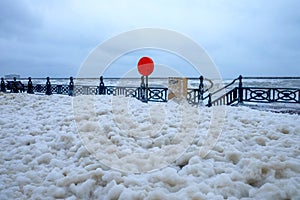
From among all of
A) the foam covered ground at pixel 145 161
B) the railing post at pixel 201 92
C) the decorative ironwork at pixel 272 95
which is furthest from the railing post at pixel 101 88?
the foam covered ground at pixel 145 161

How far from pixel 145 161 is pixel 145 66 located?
8.92 m

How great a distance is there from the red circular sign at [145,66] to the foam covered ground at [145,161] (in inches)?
268

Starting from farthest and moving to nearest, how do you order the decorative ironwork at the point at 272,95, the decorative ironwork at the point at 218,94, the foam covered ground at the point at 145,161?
the decorative ironwork at the point at 218,94, the decorative ironwork at the point at 272,95, the foam covered ground at the point at 145,161

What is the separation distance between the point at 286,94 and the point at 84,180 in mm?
11142

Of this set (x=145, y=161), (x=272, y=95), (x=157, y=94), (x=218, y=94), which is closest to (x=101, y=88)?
(x=157, y=94)

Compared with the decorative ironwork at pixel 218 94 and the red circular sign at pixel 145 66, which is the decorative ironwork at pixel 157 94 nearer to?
the decorative ironwork at pixel 218 94

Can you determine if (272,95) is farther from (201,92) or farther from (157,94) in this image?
(157,94)

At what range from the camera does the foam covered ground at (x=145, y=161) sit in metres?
2.36

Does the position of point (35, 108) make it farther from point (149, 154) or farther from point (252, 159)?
point (252, 159)

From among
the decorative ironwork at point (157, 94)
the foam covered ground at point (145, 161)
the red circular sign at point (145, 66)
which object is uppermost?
the red circular sign at point (145, 66)

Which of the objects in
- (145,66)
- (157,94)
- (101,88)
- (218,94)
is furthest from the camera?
(101,88)

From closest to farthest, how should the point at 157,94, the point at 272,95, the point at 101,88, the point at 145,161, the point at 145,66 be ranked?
the point at 145,161 < the point at 272,95 < the point at 145,66 < the point at 157,94 < the point at 101,88

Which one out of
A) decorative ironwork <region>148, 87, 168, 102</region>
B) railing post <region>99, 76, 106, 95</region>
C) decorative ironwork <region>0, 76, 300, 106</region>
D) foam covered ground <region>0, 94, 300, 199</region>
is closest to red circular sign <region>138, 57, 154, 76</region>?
decorative ironwork <region>0, 76, 300, 106</region>

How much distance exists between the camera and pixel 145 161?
3033 millimetres
